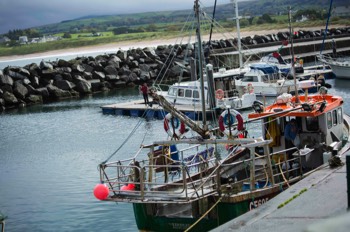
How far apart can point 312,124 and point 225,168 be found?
111 inches

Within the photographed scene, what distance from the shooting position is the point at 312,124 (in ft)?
64.6

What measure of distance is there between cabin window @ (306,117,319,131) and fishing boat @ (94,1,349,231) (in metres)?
0.03

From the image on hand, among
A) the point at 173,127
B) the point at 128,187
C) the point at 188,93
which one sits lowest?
the point at 188,93

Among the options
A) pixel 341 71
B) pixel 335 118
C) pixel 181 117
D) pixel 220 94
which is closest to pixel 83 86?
pixel 341 71

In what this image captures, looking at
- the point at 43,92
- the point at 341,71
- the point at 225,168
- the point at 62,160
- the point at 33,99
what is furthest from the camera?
the point at 43,92

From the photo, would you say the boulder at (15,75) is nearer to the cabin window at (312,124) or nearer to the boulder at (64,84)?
the boulder at (64,84)

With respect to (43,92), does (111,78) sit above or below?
above

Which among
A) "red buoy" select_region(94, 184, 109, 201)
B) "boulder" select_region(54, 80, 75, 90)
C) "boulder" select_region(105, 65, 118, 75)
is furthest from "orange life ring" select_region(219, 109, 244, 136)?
"boulder" select_region(105, 65, 118, 75)

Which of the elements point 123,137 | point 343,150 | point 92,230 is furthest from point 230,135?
point 123,137

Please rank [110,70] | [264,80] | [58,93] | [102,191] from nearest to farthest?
[102,191]
[264,80]
[58,93]
[110,70]

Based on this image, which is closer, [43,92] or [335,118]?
[335,118]

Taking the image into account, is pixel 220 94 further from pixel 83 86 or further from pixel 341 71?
pixel 83 86

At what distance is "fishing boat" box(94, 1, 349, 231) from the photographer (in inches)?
637

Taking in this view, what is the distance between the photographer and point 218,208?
16.3m
